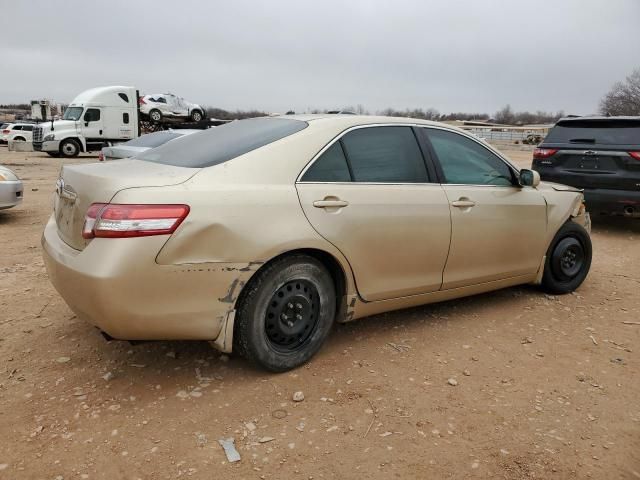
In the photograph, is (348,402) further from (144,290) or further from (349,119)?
(349,119)

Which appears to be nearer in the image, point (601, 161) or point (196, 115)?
point (601, 161)

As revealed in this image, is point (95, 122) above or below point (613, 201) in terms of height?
above

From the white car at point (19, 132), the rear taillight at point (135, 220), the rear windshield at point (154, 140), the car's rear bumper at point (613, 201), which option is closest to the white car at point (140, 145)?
the rear windshield at point (154, 140)

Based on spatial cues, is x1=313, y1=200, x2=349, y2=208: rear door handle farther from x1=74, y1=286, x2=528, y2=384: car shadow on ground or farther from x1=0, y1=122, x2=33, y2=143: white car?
x1=0, y1=122, x2=33, y2=143: white car

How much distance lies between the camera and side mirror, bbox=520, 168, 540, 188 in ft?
14.0

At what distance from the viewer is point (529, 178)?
14.0ft

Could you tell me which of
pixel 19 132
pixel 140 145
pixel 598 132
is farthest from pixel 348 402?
pixel 19 132

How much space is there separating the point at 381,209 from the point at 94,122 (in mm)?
21578

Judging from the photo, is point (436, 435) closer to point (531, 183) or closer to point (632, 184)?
point (531, 183)

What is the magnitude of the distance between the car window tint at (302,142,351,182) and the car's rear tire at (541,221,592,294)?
2314mm

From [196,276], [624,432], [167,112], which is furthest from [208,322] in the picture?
[167,112]

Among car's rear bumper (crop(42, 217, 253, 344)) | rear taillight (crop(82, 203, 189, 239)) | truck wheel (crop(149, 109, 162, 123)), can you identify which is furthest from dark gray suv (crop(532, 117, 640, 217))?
truck wheel (crop(149, 109, 162, 123))

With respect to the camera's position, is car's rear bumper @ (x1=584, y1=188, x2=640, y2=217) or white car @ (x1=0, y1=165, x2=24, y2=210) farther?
white car @ (x1=0, y1=165, x2=24, y2=210)

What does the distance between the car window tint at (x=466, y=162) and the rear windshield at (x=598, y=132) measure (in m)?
4.24
